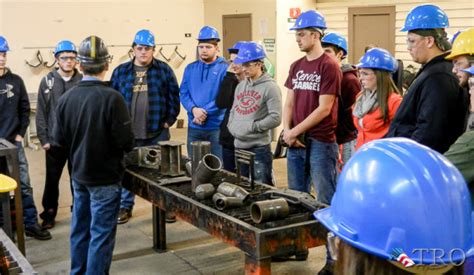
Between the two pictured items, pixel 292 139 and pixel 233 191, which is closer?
pixel 233 191

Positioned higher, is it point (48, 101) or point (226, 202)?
point (48, 101)

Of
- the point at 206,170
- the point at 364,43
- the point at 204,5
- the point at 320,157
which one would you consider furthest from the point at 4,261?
the point at 204,5

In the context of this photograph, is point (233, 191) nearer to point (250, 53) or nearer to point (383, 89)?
point (383, 89)

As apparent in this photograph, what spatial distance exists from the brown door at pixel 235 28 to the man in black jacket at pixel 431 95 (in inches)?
274

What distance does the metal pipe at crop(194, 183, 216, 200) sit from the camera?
10.0ft

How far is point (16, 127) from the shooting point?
4785 millimetres

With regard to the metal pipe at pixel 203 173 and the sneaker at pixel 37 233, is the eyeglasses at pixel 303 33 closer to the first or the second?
the metal pipe at pixel 203 173

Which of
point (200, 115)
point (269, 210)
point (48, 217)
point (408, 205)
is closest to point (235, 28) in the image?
point (200, 115)

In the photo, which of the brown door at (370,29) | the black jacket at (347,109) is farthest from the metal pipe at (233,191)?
the brown door at (370,29)

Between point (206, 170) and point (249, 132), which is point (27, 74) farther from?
point (206, 170)

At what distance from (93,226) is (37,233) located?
5.01 ft

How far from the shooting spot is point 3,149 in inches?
159

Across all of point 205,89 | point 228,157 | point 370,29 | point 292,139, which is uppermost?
point 370,29

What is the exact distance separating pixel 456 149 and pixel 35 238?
3.71 m
